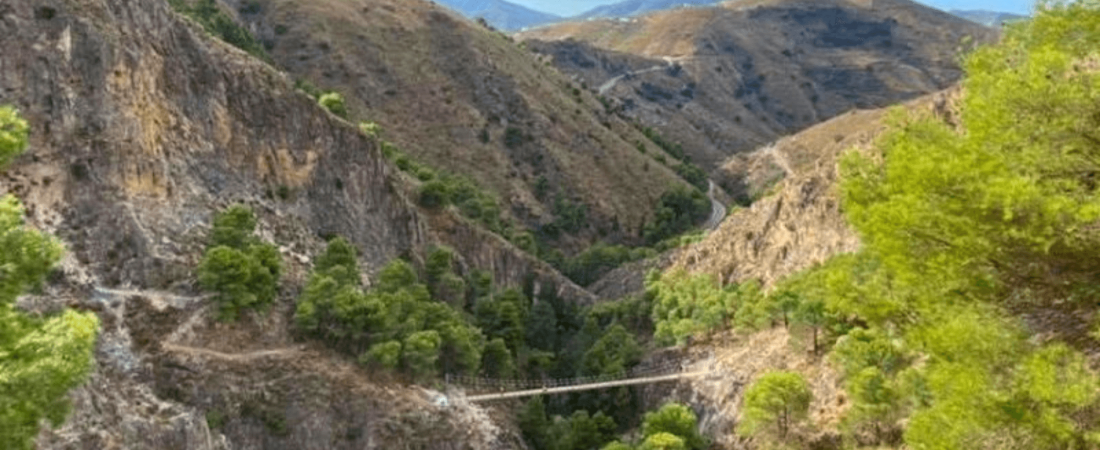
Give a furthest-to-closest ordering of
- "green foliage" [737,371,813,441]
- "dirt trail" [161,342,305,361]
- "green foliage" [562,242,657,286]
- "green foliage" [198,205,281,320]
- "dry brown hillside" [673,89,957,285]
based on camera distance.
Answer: "green foliage" [562,242,657,286] < "dry brown hillside" [673,89,957,285] < "green foliage" [198,205,281,320] < "dirt trail" [161,342,305,361] < "green foliage" [737,371,813,441]

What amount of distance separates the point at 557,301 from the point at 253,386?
55440 millimetres

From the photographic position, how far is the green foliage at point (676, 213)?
168000 millimetres

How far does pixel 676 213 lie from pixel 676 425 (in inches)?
4239

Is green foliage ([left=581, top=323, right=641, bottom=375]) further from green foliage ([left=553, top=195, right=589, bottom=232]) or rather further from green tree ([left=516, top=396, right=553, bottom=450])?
green foliage ([left=553, top=195, right=589, bottom=232])

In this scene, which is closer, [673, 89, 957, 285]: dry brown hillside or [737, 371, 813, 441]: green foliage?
[737, 371, 813, 441]: green foliage

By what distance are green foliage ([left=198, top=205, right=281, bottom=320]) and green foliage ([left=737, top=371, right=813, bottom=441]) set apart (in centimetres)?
4007

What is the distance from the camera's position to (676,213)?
578ft

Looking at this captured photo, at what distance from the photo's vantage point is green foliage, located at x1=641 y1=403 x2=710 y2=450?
233 feet

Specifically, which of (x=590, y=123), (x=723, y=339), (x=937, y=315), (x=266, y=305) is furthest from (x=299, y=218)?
(x=590, y=123)

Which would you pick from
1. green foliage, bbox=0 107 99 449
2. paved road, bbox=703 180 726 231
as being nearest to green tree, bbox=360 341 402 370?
green foliage, bbox=0 107 99 449

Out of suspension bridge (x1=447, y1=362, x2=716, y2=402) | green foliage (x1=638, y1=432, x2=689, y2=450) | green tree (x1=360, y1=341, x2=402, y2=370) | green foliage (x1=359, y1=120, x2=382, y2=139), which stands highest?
green foliage (x1=359, y1=120, x2=382, y2=139)

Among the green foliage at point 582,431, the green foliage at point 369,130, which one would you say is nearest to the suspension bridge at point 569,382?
the green foliage at point 582,431

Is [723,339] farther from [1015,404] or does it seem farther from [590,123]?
[590,123]

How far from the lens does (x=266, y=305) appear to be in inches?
2970
